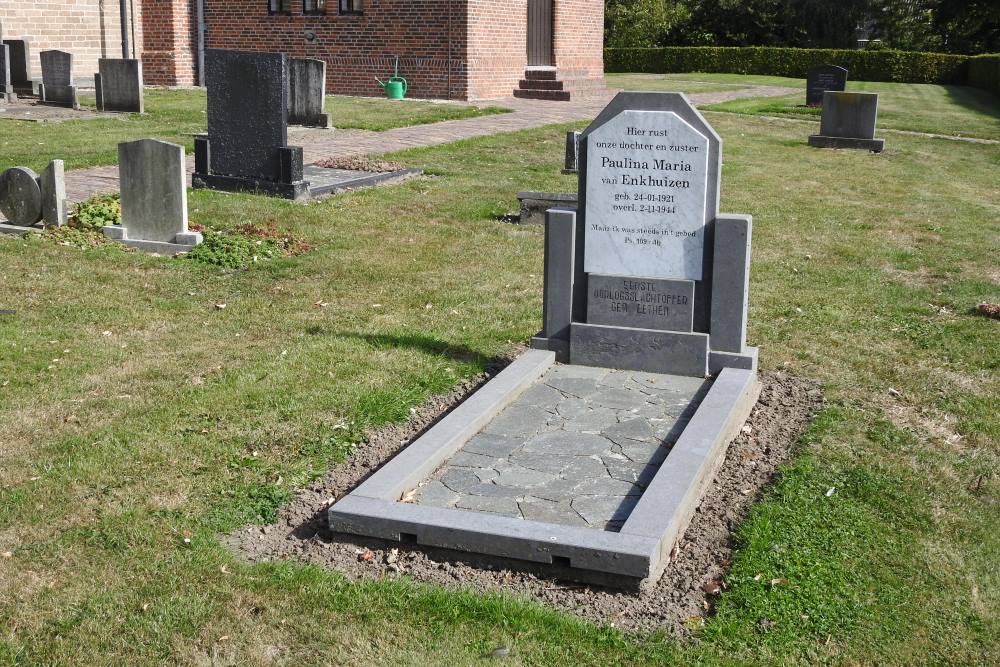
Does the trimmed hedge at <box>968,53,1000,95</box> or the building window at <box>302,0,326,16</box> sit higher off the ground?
the building window at <box>302,0,326,16</box>

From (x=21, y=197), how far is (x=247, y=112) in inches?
109

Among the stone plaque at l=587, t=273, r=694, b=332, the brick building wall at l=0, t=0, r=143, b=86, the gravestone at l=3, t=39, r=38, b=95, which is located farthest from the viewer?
the brick building wall at l=0, t=0, r=143, b=86

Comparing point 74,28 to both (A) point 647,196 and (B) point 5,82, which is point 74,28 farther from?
(A) point 647,196

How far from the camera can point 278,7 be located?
2606 centimetres

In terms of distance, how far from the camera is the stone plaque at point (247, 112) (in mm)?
11523

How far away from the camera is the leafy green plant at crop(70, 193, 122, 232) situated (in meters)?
9.94

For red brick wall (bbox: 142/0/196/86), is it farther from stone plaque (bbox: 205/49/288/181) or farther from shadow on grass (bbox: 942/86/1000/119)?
shadow on grass (bbox: 942/86/1000/119)

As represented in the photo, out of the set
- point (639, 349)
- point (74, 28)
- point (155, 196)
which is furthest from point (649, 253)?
point (74, 28)

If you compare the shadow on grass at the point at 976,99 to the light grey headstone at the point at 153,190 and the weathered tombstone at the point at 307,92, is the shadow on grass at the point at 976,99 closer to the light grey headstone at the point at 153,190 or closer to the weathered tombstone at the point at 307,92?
the weathered tombstone at the point at 307,92

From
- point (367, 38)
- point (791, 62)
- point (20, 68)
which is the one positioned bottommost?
point (20, 68)

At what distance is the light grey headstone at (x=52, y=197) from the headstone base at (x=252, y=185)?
8.05 feet

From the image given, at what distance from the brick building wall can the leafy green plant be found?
16643 mm

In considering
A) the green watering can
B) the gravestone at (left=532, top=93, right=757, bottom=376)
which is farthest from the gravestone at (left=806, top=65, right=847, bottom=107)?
the gravestone at (left=532, top=93, right=757, bottom=376)

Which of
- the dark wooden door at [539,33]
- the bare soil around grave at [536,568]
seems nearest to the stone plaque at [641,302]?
the bare soil around grave at [536,568]
